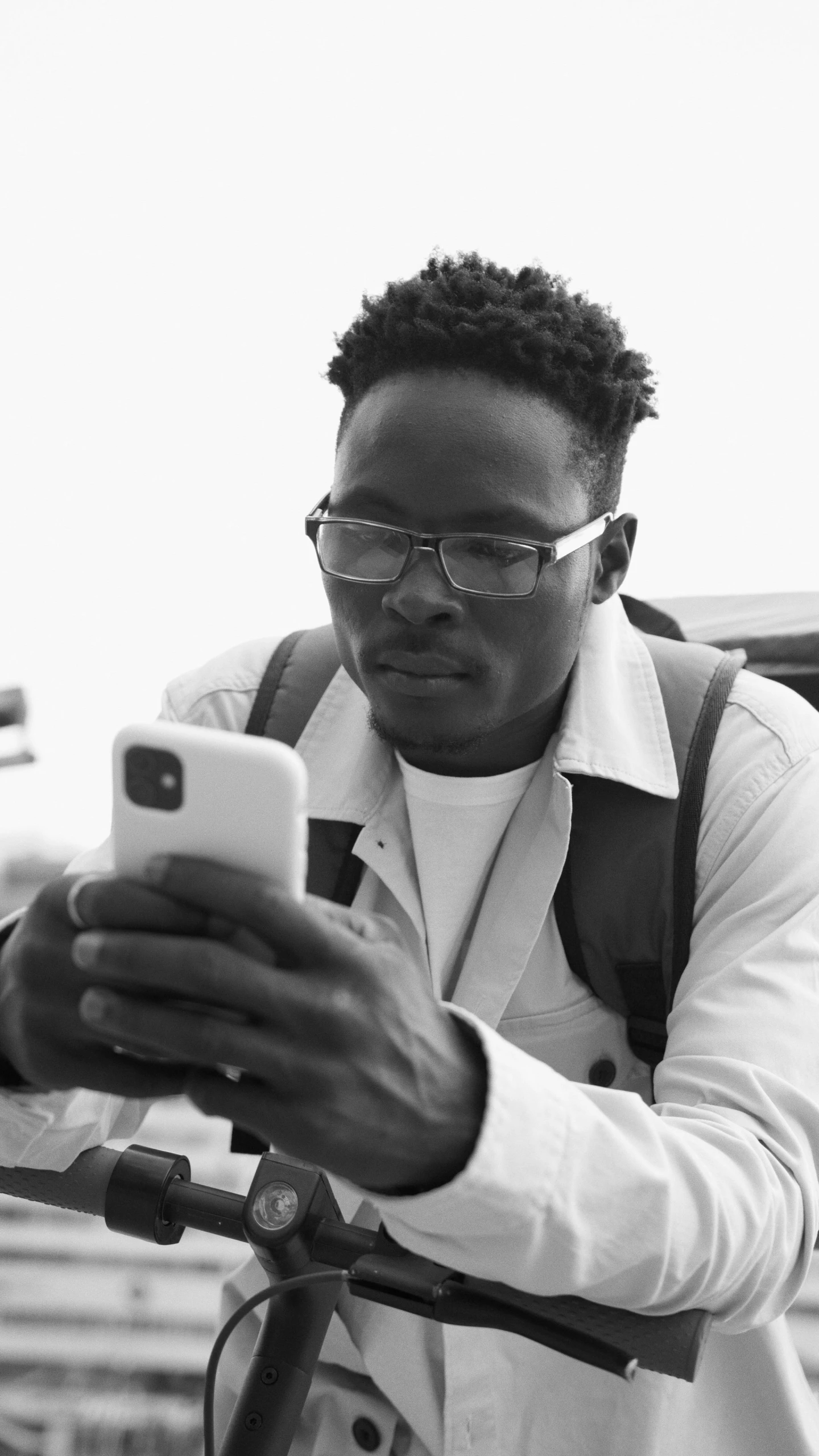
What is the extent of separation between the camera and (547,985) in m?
1.18

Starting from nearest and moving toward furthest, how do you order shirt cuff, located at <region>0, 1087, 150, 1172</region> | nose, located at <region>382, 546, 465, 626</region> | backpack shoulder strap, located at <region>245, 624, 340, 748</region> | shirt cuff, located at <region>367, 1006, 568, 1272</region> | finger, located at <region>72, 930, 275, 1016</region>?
finger, located at <region>72, 930, 275, 1016</region> < shirt cuff, located at <region>367, 1006, 568, 1272</region> < shirt cuff, located at <region>0, 1087, 150, 1172</region> < nose, located at <region>382, 546, 465, 626</region> < backpack shoulder strap, located at <region>245, 624, 340, 748</region>

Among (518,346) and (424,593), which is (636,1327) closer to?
(424,593)

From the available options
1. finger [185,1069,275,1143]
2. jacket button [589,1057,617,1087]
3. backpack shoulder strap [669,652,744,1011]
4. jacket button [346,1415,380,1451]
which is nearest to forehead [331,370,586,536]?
backpack shoulder strap [669,652,744,1011]

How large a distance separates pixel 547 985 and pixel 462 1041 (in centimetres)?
49

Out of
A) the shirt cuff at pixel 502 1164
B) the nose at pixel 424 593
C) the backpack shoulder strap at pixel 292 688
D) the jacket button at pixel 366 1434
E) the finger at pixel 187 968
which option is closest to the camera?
the finger at pixel 187 968

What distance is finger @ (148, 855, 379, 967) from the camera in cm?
60

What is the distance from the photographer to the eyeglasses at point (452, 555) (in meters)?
1.10

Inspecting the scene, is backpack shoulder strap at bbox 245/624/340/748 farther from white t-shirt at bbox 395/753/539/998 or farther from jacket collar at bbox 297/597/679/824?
white t-shirt at bbox 395/753/539/998

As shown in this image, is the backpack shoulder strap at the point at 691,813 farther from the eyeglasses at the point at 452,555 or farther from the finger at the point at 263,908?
the finger at the point at 263,908

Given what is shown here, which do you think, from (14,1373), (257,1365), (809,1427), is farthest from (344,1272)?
(14,1373)

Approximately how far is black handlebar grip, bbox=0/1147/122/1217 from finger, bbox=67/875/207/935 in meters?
0.41

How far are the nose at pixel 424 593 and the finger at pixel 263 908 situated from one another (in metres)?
0.51

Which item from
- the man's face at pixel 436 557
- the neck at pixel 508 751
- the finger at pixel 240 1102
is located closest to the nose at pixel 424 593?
the man's face at pixel 436 557

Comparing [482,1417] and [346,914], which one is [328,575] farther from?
[482,1417]
